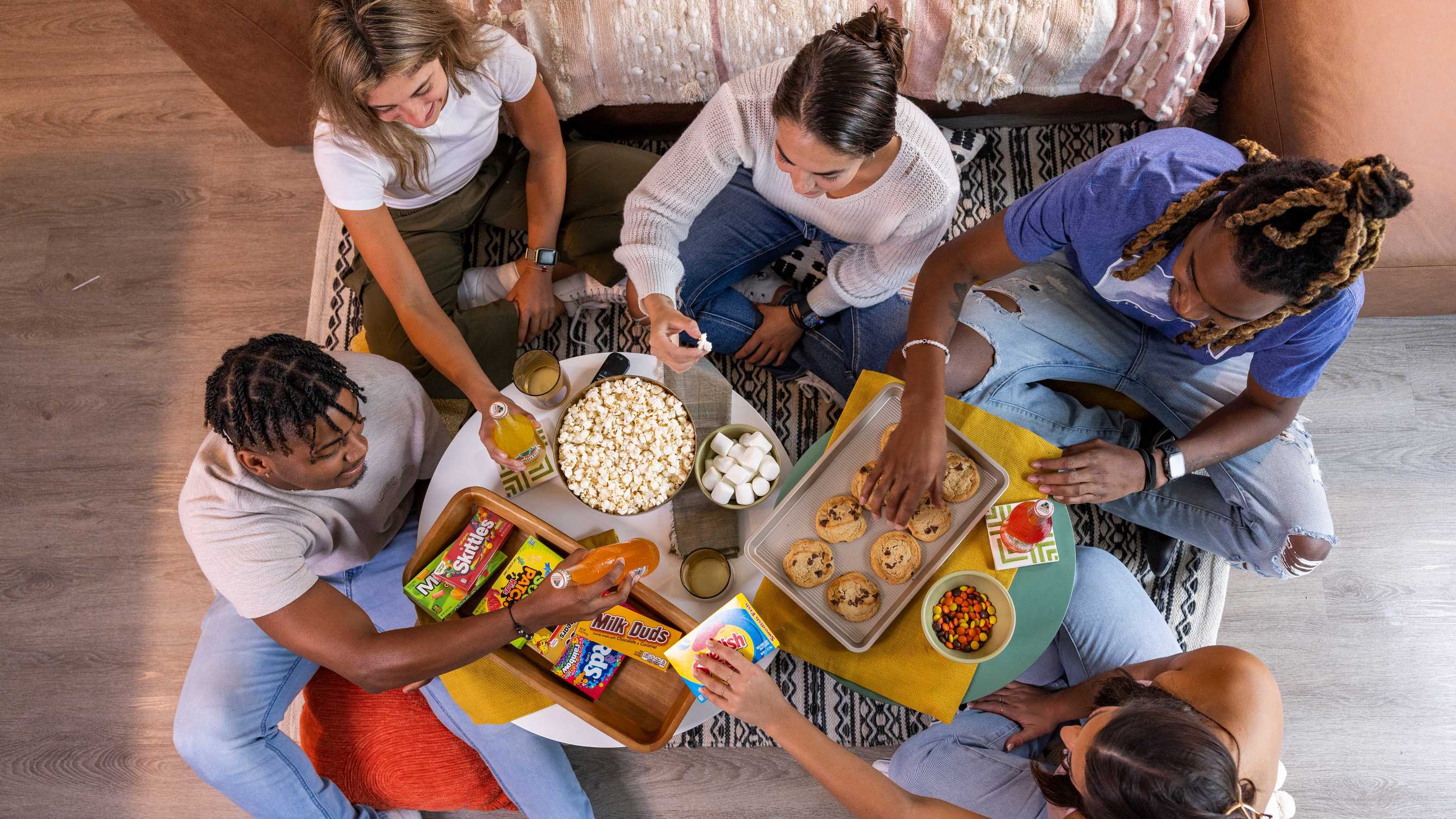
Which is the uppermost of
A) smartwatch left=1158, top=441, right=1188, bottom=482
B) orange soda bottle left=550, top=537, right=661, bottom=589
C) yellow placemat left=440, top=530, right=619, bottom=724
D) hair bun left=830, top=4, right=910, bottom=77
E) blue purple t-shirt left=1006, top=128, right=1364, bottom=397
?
hair bun left=830, top=4, right=910, bottom=77

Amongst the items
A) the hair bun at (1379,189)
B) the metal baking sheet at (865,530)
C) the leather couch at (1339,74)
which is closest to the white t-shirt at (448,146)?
the leather couch at (1339,74)

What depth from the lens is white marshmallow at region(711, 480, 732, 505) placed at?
1.57 m

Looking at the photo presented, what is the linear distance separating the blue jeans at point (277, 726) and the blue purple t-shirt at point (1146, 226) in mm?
1593

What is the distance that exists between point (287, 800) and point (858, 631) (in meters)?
1.42

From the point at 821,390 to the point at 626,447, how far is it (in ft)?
2.76

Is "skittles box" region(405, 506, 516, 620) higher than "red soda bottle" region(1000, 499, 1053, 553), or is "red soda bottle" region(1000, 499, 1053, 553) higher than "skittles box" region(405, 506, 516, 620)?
"red soda bottle" region(1000, 499, 1053, 553)

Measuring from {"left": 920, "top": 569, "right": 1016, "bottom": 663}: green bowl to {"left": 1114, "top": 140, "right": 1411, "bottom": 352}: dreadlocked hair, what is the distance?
2.16ft

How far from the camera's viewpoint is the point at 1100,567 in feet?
5.79

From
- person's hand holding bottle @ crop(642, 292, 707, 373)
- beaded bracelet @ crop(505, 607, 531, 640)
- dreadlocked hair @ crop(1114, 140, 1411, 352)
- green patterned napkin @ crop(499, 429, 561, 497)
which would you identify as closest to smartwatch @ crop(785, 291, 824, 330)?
person's hand holding bottle @ crop(642, 292, 707, 373)

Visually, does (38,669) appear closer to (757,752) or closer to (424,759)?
(424,759)

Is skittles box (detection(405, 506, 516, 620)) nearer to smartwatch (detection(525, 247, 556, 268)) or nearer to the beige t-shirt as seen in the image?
the beige t-shirt

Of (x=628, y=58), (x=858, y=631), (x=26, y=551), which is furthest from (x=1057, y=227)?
(x=26, y=551)

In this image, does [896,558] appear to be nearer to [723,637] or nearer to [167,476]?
[723,637]

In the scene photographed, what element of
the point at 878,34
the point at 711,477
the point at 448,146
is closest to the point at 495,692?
the point at 711,477
